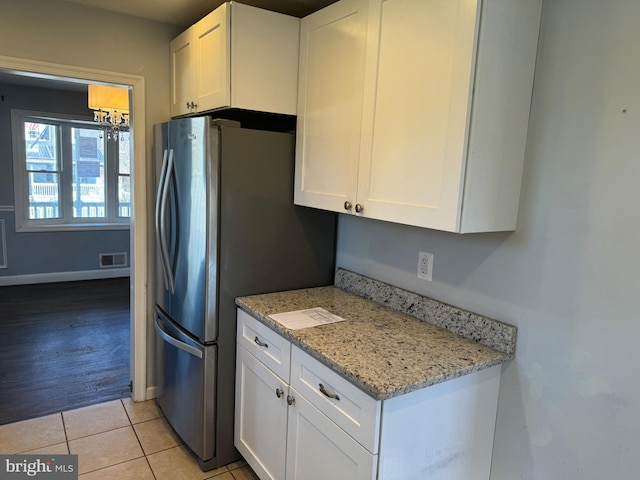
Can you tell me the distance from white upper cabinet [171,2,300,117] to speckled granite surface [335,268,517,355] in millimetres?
916

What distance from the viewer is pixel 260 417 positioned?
1979 millimetres

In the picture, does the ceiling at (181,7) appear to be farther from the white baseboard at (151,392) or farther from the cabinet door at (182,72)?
the white baseboard at (151,392)

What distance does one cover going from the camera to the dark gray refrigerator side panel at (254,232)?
204cm

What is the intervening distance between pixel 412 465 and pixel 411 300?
0.70 metres

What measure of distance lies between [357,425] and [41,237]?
535 cm

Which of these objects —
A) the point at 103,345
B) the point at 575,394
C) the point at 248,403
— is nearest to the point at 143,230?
the point at 248,403

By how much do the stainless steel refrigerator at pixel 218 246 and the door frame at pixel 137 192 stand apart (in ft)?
0.98

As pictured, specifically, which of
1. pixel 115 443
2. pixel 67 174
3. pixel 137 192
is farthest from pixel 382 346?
pixel 67 174

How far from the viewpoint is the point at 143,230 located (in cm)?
268

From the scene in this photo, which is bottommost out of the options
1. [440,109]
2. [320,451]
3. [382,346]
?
[320,451]

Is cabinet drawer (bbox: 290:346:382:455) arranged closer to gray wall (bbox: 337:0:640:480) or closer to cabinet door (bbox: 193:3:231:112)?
gray wall (bbox: 337:0:640:480)

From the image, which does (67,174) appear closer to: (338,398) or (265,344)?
(265,344)

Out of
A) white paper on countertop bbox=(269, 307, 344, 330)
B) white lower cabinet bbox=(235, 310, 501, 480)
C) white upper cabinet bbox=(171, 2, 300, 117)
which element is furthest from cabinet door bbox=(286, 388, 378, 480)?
white upper cabinet bbox=(171, 2, 300, 117)

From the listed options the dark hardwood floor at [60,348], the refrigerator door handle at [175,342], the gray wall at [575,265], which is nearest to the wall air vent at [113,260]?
the dark hardwood floor at [60,348]
